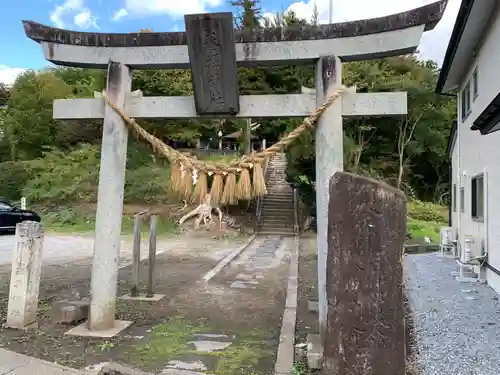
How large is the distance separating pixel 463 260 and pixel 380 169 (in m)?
16.5

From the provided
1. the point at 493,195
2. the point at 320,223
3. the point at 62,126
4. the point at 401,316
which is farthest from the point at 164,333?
the point at 62,126

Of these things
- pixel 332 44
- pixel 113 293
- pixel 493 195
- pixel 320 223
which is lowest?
pixel 113 293

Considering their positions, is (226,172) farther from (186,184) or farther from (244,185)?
(186,184)

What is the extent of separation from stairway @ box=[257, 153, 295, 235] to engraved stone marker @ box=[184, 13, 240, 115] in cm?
1587

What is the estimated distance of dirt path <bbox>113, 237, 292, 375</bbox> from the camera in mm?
4730

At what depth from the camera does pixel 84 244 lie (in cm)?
1628

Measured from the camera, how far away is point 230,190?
5.36 metres

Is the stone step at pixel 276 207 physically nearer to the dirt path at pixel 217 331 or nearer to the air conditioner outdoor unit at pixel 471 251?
the dirt path at pixel 217 331

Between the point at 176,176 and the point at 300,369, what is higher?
the point at 176,176

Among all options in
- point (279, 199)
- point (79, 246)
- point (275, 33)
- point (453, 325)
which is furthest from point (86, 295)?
point (279, 199)

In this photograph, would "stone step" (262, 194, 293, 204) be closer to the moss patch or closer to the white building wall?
the moss patch

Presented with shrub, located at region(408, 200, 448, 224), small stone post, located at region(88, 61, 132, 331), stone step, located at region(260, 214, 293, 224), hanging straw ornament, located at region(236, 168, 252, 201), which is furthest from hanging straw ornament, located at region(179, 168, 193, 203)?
shrub, located at region(408, 200, 448, 224)

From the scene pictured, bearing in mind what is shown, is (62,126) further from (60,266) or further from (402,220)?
(402,220)

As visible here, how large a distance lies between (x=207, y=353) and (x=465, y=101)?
1015 centimetres
